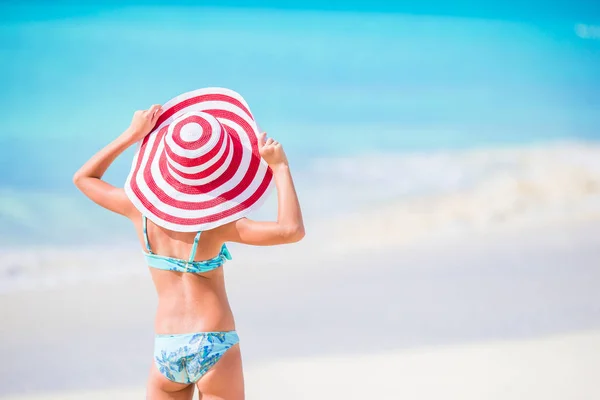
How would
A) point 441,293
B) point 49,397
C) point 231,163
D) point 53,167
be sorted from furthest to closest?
1. point 53,167
2. point 441,293
3. point 49,397
4. point 231,163

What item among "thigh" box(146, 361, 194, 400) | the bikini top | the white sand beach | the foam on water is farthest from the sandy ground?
the bikini top

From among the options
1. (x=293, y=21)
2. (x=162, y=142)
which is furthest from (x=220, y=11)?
(x=162, y=142)

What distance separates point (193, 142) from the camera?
2623mm

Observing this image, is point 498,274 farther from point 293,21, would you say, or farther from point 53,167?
point 53,167

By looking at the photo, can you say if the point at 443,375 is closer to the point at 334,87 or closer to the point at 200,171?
the point at 200,171

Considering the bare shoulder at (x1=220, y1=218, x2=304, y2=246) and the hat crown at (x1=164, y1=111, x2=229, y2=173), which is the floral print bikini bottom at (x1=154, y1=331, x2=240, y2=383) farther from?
the hat crown at (x1=164, y1=111, x2=229, y2=173)

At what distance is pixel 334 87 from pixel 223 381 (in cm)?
793

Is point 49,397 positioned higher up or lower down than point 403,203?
lower down

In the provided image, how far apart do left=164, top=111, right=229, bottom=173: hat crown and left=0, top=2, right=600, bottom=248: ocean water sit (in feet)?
21.9

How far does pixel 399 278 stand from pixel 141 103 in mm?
4101

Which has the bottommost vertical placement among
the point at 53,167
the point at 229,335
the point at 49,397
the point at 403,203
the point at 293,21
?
the point at 229,335

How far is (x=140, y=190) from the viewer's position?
8.96 feet

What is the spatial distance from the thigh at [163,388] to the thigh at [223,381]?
0.42ft

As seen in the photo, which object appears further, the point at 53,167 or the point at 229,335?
the point at 53,167
